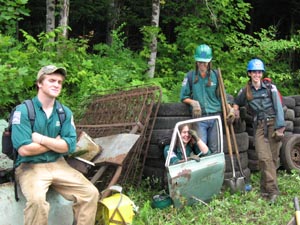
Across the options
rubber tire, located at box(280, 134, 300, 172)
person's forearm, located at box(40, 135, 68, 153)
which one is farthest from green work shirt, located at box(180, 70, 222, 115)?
person's forearm, located at box(40, 135, 68, 153)

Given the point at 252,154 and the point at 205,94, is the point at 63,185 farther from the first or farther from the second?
the point at 252,154

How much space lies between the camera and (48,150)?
14.0 ft

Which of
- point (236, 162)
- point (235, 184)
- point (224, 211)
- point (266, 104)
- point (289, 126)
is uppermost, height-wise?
point (266, 104)

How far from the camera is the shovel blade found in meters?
→ 6.13

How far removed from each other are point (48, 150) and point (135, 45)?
39.3 feet

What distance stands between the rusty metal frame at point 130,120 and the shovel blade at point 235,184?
4.21ft

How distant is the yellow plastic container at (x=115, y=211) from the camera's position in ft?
14.9

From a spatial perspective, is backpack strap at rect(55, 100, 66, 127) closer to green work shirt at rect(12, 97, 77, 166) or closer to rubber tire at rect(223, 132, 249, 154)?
green work shirt at rect(12, 97, 77, 166)

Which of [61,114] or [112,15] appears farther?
[112,15]

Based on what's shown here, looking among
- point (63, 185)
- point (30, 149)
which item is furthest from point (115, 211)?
point (30, 149)

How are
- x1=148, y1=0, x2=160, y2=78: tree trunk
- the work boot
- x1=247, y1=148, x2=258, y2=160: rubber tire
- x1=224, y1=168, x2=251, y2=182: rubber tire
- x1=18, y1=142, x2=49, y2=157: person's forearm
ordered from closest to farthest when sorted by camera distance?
x1=18, y1=142, x2=49, y2=157: person's forearm, the work boot, x1=224, y1=168, x2=251, y2=182: rubber tire, x1=247, y1=148, x2=258, y2=160: rubber tire, x1=148, y1=0, x2=160, y2=78: tree trunk

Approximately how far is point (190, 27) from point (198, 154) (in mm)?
5919

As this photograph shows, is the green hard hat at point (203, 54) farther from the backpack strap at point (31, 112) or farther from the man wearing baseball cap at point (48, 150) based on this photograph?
the backpack strap at point (31, 112)

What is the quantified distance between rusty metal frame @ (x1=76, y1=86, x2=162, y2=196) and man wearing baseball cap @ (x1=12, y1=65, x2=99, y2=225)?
1473 mm
